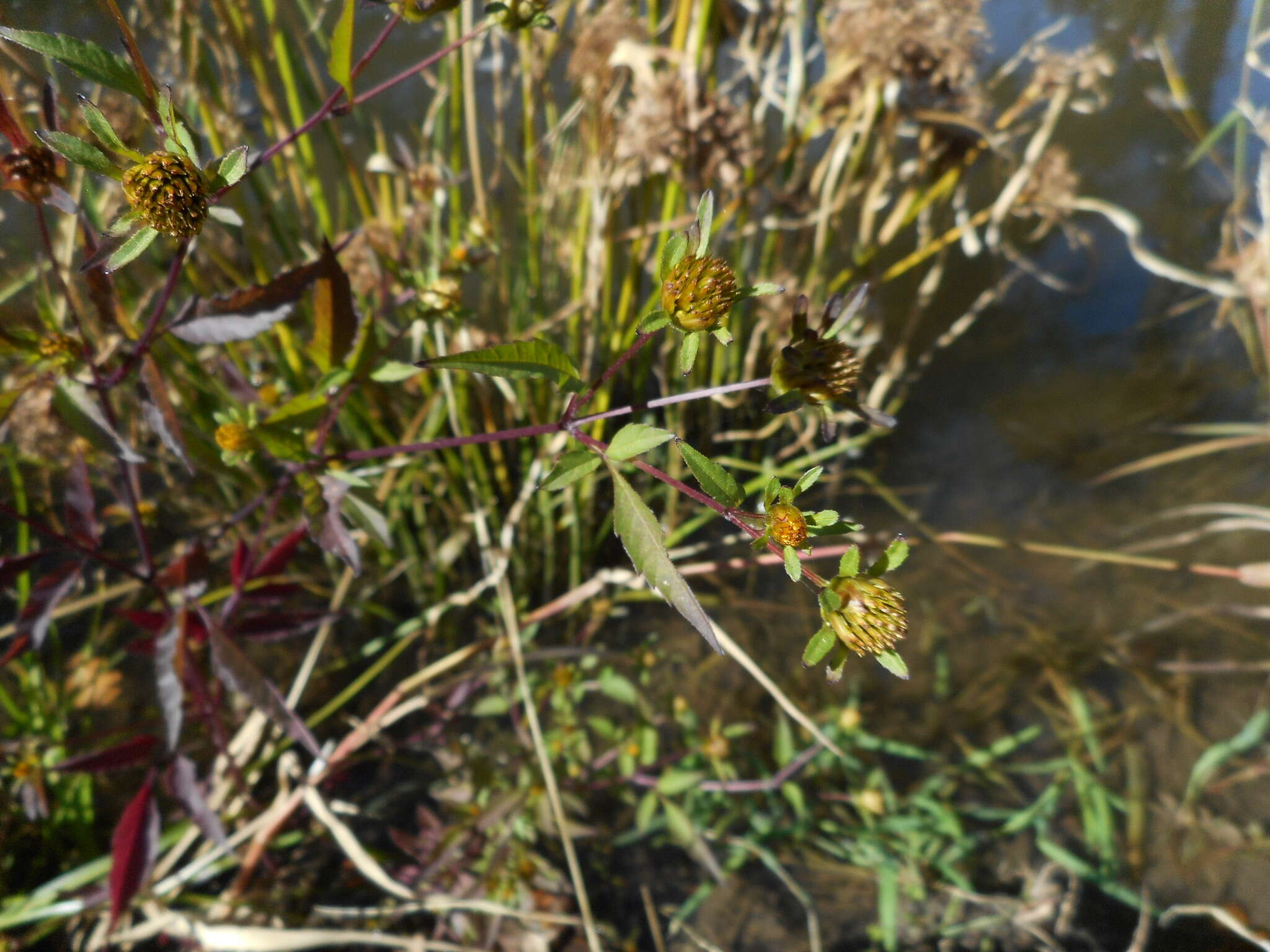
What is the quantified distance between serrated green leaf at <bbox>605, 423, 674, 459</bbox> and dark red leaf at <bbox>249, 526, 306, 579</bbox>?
457 mm

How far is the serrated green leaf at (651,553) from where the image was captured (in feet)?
1.32

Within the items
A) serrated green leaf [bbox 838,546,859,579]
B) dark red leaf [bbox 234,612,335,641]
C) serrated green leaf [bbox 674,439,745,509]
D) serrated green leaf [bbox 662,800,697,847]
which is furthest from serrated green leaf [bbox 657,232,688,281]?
serrated green leaf [bbox 662,800,697,847]

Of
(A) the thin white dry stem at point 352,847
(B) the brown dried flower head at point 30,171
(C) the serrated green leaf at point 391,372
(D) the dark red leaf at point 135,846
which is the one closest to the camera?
(B) the brown dried flower head at point 30,171

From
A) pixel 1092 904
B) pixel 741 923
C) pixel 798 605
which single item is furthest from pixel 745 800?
pixel 1092 904

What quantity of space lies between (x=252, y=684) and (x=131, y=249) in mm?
398

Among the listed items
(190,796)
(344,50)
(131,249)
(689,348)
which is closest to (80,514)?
(190,796)

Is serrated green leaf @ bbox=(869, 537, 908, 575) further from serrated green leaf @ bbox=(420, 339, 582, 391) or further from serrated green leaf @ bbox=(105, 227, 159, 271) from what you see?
serrated green leaf @ bbox=(105, 227, 159, 271)

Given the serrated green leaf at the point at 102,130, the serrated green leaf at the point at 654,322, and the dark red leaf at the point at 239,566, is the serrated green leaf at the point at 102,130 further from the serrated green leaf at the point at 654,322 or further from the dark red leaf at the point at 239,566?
the dark red leaf at the point at 239,566

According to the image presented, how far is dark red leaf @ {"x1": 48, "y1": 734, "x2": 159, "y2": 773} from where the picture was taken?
727mm

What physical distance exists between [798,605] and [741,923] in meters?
0.50

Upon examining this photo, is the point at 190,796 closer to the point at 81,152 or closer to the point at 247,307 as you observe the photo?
the point at 247,307

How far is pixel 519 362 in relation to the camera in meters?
0.44

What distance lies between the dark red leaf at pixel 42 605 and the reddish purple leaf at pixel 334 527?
0.93 feet

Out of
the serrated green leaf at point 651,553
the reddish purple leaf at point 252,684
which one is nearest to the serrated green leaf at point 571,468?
the serrated green leaf at point 651,553
